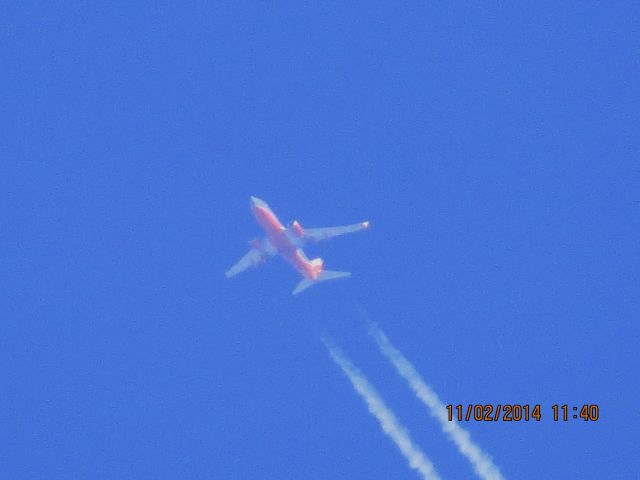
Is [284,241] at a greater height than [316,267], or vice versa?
[284,241]

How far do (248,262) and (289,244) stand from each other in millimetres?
3940

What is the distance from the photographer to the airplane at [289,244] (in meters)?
64.9

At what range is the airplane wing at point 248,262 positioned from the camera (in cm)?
6762

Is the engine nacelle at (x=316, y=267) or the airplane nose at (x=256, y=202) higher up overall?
the airplane nose at (x=256, y=202)

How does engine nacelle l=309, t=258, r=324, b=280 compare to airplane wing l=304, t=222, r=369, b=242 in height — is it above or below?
below

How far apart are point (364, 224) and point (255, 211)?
734 cm

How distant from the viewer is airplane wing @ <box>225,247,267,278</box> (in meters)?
67.6

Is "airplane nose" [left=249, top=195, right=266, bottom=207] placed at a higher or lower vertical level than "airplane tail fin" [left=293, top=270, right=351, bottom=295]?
higher

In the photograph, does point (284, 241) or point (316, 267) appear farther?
point (284, 241)

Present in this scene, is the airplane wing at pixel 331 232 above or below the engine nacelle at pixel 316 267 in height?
above

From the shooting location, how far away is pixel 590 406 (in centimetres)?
6956

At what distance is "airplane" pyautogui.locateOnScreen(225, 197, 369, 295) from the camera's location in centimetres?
6488

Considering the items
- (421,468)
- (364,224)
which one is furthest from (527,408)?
(364,224)

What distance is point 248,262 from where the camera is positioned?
→ 6862cm
